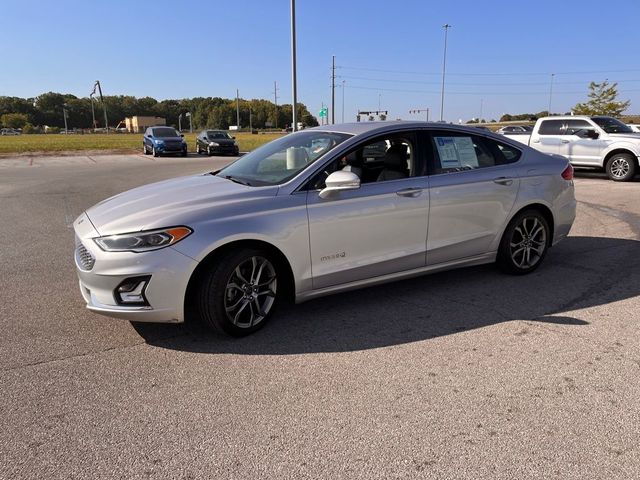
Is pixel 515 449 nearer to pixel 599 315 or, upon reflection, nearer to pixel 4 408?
pixel 599 315

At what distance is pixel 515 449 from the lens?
2555 mm

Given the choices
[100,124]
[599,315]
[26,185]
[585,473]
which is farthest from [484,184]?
[100,124]

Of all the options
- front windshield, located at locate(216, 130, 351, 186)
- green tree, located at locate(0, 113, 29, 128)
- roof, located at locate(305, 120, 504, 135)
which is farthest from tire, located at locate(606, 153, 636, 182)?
green tree, located at locate(0, 113, 29, 128)

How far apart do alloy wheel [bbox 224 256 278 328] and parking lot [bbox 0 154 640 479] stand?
188 mm

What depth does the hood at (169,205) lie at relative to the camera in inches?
141

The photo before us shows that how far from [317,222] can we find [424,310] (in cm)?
130

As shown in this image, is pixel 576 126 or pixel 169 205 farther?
pixel 576 126

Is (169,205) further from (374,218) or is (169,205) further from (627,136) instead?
(627,136)

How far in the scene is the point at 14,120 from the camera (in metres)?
133

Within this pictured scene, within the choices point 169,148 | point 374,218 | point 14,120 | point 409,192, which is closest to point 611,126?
point 409,192

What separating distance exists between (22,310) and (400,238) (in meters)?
3.40

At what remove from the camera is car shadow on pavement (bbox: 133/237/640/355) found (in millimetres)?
3822

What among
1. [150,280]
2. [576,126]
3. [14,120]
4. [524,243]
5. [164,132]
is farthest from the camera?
[14,120]

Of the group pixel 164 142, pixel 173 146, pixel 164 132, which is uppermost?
pixel 164 132
